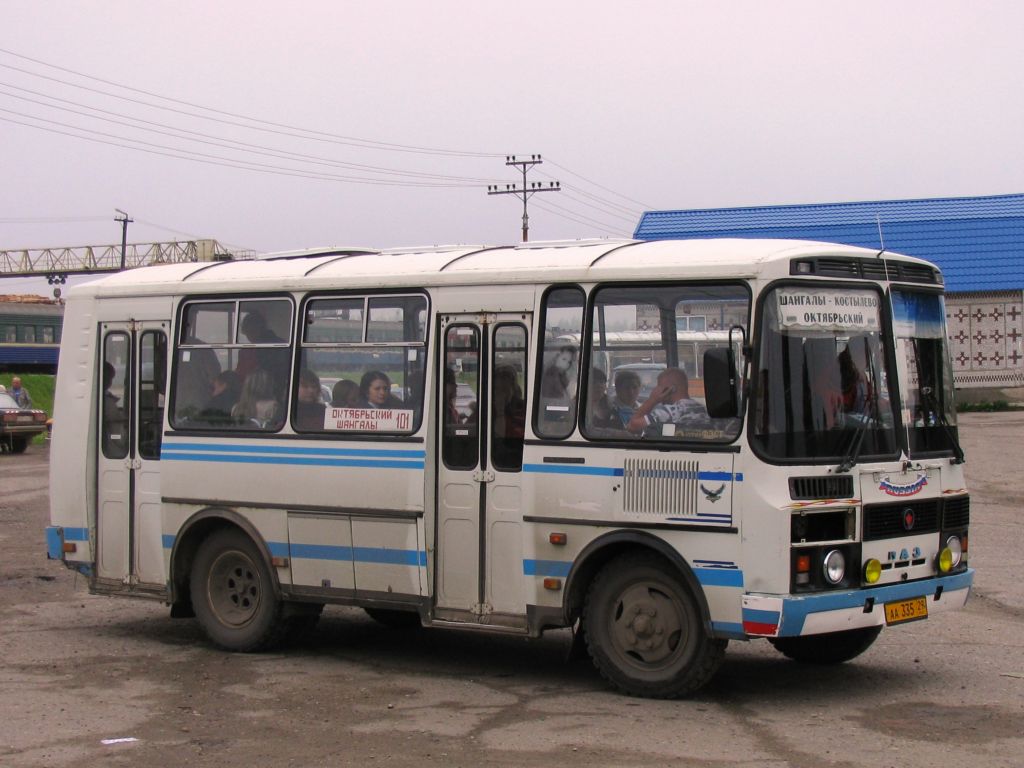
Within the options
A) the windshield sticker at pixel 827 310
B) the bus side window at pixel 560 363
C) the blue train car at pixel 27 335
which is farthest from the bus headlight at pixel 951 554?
the blue train car at pixel 27 335

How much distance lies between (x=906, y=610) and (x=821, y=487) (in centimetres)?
110

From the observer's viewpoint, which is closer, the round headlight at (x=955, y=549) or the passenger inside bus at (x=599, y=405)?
the passenger inside bus at (x=599, y=405)

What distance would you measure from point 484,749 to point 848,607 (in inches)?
93.3

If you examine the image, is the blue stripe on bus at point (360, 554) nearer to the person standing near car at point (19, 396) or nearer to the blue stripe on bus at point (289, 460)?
the blue stripe on bus at point (289, 460)

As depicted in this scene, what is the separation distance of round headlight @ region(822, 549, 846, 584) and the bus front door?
205cm

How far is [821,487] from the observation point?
8.41 metres

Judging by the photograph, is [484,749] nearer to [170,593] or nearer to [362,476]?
[362,476]

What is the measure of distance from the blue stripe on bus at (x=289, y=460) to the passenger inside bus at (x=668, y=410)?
174cm

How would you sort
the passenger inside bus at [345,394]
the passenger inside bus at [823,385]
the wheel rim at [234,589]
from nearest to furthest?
the passenger inside bus at [823,385], the passenger inside bus at [345,394], the wheel rim at [234,589]

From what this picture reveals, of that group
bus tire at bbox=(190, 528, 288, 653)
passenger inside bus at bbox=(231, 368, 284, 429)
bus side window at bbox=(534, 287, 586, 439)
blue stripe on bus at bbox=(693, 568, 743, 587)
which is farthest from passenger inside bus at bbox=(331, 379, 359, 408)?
blue stripe on bus at bbox=(693, 568, 743, 587)

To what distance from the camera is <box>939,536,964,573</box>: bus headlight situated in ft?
30.2

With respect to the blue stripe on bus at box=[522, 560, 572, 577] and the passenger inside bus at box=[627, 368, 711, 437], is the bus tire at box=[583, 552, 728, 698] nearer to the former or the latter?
the blue stripe on bus at box=[522, 560, 572, 577]

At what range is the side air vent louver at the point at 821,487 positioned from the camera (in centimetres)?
834

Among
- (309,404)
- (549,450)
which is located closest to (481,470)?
(549,450)
